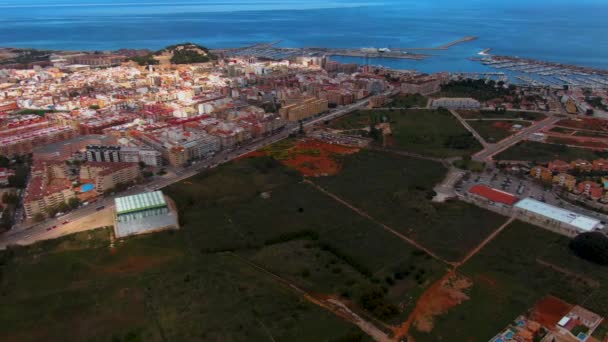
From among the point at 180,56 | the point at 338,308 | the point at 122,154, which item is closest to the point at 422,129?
the point at 122,154

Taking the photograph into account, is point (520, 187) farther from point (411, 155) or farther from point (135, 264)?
point (135, 264)

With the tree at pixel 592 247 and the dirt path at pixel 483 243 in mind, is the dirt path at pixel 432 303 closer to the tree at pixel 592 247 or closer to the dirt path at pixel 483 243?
the dirt path at pixel 483 243

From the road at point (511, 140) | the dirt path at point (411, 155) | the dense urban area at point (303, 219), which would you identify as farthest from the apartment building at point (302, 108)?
the road at point (511, 140)

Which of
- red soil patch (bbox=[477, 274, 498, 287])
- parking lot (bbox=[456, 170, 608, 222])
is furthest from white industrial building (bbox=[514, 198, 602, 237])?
red soil patch (bbox=[477, 274, 498, 287])

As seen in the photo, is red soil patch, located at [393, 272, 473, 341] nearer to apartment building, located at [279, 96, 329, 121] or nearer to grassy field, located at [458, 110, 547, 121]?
apartment building, located at [279, 96, 329, 121]

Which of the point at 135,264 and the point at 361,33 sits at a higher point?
the point at 361,33

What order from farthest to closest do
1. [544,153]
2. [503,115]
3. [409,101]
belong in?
[409,101], [503,115], [544,153]
